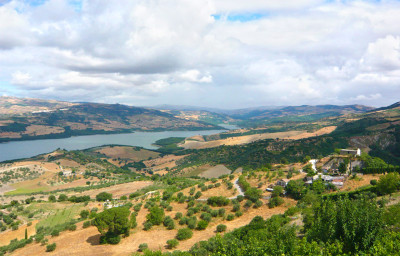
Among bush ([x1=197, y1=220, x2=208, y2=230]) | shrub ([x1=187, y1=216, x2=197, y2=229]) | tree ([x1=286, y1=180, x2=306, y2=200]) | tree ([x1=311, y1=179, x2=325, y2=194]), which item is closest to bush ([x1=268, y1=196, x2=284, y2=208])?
tree ([x1=286, y1=180, x2=306, y2=200])

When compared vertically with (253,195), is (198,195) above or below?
below

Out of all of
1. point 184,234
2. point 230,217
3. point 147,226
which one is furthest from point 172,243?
point 230,217

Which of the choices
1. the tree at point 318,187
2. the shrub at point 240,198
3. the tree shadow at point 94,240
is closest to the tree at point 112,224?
the tree shadow at point 94,240

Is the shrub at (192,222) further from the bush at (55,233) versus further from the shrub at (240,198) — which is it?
the bush at (55,233)

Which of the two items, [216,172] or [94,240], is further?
[216,172]

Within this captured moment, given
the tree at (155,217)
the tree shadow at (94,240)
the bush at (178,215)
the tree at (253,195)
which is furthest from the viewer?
the tree at (253,195)

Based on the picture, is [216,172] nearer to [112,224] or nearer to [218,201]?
[218,201]

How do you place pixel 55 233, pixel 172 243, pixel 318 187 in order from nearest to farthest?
pixel 172 243
pixel 55 233
pixel 318 187

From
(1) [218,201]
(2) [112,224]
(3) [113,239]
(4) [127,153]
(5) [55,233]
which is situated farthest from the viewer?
(4) [127,153]

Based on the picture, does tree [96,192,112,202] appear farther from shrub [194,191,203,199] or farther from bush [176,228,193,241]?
bush [176,228,193,241]

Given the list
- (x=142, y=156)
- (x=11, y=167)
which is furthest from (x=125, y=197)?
(x=142, y=156)
